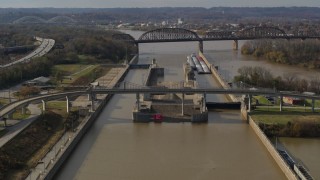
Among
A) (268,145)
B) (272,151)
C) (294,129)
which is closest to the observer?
(272,151)

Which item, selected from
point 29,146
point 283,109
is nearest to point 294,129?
point 283,109

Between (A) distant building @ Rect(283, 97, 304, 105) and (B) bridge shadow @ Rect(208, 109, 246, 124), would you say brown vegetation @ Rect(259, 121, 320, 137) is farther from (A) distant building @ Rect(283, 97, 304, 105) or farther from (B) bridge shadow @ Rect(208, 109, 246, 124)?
(A) distant building @ Rect(283, 97, 304, 105)

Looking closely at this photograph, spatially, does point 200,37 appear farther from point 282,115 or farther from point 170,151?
point 170,151

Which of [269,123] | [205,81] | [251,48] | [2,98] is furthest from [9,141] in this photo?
[251,48]

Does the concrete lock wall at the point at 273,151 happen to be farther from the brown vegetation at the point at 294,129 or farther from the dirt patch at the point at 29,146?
the dirt patch at the point at 29,146

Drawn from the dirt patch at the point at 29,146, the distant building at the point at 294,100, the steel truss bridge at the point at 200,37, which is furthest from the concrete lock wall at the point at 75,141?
the steel truss bridge at the point at 200,37
